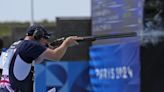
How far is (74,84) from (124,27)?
1813mm

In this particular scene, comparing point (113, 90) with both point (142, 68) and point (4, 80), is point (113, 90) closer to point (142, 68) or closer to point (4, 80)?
point (4, 80)

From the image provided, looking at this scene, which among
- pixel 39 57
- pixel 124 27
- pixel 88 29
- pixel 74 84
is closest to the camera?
pixel 39 57

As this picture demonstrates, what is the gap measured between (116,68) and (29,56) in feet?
9.77

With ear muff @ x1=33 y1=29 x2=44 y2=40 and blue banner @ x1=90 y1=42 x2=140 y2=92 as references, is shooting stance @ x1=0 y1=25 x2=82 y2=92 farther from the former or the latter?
blue banner @ x1=90 y1=42 x2=140 y2=92

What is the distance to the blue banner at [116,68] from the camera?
9337 mm

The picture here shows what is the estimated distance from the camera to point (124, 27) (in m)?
12.3

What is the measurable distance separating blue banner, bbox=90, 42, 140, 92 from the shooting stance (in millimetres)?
1520

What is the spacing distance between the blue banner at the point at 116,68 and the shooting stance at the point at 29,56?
152cm

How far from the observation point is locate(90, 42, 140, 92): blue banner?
30.6 ft

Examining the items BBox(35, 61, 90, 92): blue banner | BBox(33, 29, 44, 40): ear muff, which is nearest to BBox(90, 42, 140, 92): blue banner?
BBox(35, 61, 90, 92): blue banner

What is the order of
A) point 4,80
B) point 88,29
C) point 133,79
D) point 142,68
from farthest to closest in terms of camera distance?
point 88,29, point 133,79, point 4,80, point 142,68

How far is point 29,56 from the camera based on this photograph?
7.58m

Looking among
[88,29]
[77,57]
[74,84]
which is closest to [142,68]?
[74,84]

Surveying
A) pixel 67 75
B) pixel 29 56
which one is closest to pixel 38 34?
pixel 29 56
